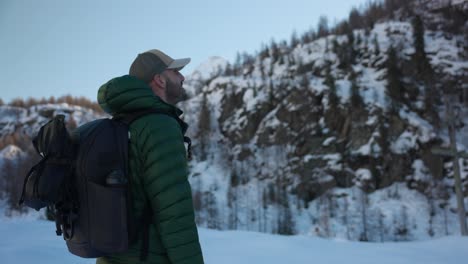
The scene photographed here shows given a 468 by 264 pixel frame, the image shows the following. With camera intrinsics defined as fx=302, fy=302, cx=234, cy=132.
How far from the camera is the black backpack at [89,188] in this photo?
1385 millimetres

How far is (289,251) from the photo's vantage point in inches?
208

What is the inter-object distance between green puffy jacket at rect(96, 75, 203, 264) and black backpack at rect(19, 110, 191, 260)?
5 centimetres

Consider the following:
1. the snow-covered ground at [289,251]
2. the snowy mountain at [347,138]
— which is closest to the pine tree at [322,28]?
the snowy mountain at [347,138]

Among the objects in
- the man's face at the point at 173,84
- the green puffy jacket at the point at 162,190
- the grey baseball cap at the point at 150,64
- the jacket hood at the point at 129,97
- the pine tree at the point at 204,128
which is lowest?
the green puffy jacket at the point at 162,190

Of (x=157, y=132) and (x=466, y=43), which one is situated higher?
(x=466, y=43)

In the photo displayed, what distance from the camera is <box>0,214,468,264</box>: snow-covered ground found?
4.79m

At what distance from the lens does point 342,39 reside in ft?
194

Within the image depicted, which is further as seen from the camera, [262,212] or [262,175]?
[262,175]

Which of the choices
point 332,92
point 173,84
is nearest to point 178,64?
point 173,84

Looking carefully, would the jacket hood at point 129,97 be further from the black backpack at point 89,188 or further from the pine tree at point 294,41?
the pine tree at point 294,41

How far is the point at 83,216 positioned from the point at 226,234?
6009mm

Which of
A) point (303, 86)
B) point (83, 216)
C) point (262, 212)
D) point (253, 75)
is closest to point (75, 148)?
point (83, 216)

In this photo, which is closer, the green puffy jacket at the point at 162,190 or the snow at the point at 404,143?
the green puffy jacket at the point at 162,190

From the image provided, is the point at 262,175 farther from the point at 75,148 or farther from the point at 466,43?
the point at 75,148
